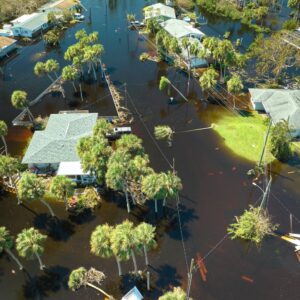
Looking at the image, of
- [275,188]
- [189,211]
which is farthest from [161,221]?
[275,188]

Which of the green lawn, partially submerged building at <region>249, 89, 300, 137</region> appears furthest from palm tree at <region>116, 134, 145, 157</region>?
partially submerged building at <region>249, 89, 300, 137</region>

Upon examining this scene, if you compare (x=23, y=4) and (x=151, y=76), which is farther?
(x=23, y=4)

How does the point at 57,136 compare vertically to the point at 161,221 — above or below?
above

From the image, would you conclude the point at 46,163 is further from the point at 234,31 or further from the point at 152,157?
the point at 234,31

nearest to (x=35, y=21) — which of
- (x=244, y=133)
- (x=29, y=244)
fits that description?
(x=244, y=133)

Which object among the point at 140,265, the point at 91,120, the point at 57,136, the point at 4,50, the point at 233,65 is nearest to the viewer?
the point at 140,265

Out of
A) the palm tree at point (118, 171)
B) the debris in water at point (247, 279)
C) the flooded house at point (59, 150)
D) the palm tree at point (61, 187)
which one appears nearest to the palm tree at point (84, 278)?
the palm tree at point (61, 187)
